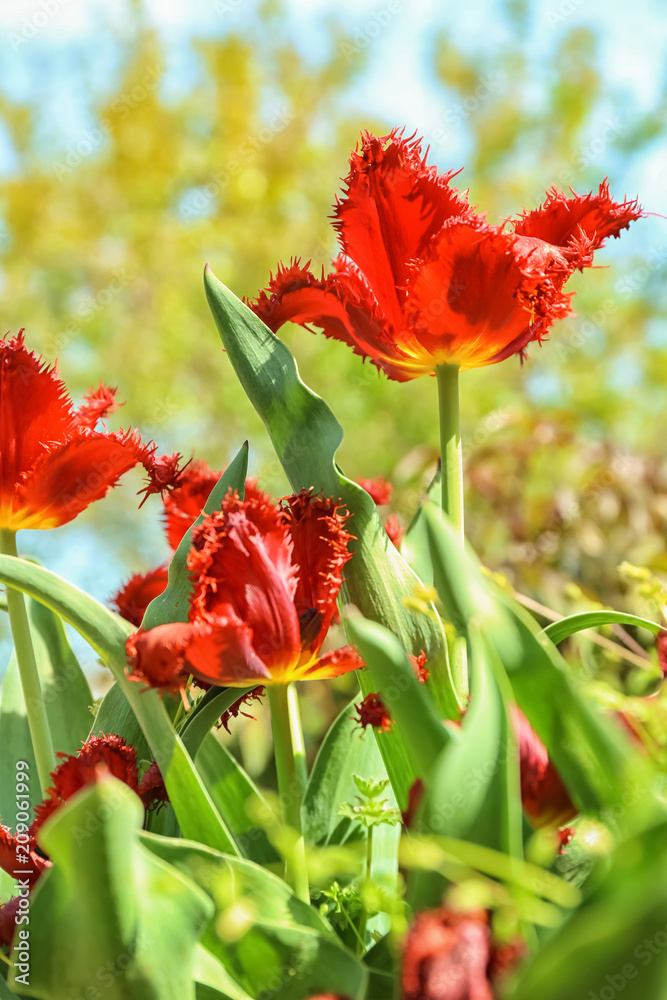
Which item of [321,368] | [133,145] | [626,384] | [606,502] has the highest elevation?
[133,145]

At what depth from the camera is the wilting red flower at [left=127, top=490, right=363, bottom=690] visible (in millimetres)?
265

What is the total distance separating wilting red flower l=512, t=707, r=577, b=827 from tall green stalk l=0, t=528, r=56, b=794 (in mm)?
199

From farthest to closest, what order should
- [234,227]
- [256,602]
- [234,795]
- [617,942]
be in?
[234,227], [234,795], [256,602], [617,942]

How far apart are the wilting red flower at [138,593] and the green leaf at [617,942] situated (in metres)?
0.26

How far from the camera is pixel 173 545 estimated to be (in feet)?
1.26

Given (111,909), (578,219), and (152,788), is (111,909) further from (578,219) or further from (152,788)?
(578,219)

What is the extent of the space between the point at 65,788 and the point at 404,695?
127 mm

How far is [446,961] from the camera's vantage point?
0.62 ft

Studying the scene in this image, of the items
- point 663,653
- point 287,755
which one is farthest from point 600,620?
point 287,755

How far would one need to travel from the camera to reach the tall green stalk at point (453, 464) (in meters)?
0.33

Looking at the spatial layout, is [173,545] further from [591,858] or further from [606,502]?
[606,502]

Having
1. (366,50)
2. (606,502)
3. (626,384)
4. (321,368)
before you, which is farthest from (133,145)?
(606,502)

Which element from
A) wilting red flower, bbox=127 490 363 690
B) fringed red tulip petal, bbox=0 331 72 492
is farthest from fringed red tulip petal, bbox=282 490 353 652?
fringed red tulip petal, bbox=0 331 72 492

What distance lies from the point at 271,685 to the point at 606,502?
1.18m
